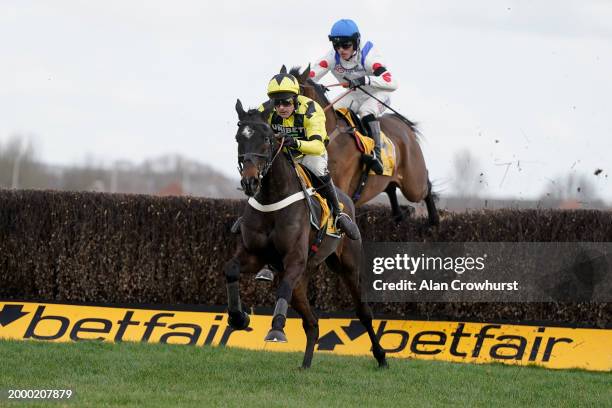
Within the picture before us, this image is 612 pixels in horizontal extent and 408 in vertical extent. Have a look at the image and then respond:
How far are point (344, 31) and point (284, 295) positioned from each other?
3.55 metres

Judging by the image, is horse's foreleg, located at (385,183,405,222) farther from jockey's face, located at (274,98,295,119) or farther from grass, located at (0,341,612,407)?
jockey's face, located at (274,98,295,119)

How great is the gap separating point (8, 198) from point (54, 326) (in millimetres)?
1692

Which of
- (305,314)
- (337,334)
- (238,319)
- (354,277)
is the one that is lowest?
(337,334)

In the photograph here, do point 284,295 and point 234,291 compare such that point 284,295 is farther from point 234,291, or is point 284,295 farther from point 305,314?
point 305,314

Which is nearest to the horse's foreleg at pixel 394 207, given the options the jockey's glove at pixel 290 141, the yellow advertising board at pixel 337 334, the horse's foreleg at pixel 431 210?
the horse's foreleg at pixel 431 210

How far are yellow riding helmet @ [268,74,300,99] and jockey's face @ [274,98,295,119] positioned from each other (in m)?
0.04

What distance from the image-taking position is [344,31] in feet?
31.6

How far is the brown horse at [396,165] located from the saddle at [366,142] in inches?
2.2

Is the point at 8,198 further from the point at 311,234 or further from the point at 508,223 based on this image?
the point at 508,223

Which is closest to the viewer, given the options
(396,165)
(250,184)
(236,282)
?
(250,184)

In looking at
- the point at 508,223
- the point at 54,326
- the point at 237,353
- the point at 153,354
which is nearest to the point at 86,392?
the point at 153,354

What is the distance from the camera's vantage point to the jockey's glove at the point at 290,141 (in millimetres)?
7402

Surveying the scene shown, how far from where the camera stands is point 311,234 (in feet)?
25.7

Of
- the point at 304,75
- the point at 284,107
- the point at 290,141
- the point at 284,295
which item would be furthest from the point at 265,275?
the point at 304,75
